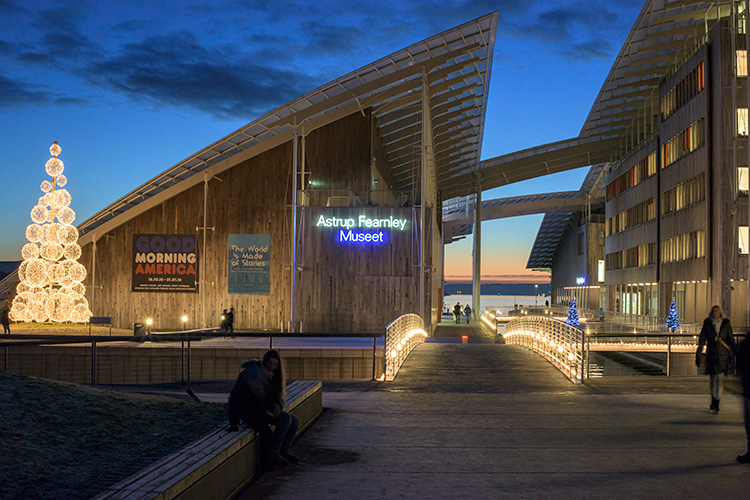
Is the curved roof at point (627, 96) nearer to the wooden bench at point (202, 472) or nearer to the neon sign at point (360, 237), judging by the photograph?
the neon sign at point (360, 237)

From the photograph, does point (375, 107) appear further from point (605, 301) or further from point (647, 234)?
point (605, 301)

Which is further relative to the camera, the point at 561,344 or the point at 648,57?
the point at 648,57

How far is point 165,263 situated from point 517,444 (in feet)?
91.7

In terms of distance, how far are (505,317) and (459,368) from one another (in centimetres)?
4481

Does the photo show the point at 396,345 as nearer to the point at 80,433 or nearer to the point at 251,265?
the point at 80,433

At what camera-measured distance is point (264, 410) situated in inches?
263

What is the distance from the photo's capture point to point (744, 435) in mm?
8469

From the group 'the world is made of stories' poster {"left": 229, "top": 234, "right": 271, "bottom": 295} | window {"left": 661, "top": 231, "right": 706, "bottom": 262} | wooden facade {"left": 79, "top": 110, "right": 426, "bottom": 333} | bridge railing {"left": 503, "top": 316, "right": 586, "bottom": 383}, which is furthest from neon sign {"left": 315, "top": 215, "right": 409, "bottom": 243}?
window {"left": 661, "top": 231, "right": 706, "bottom": 262}

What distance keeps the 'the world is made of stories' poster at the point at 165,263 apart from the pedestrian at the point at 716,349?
26.1 meters

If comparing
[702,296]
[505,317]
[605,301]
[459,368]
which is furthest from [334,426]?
[605,301]

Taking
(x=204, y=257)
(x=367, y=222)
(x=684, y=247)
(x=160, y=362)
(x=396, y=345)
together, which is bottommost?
(x=160, y=362)

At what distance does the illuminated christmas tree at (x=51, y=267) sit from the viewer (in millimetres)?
31297

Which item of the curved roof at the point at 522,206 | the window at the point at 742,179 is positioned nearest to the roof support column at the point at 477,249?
the curved roof at the point at 522,206

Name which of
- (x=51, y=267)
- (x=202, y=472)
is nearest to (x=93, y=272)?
(x=51, y=267)
